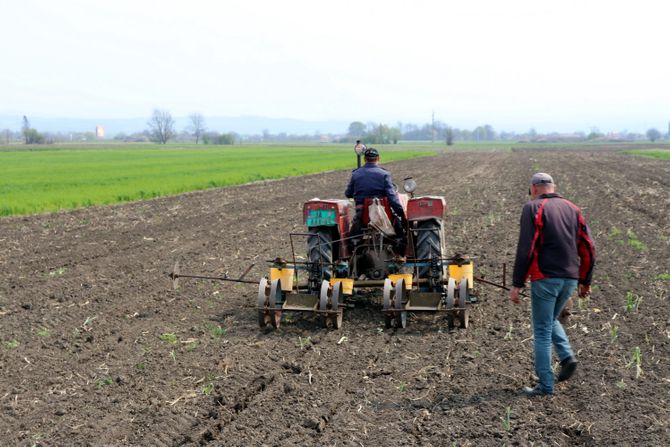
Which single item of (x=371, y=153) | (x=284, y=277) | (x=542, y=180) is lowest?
(x=284, y=277)

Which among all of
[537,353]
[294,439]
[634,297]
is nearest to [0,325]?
[294,439]

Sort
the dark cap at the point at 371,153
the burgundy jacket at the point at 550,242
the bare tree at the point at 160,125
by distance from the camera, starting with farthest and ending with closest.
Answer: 1. the bare tree at the point at 160,125
2. the dark cap at the point at 371,153
3. the burgundy jacket at the point at 550,242

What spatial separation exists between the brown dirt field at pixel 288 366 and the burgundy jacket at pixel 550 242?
1.04 m

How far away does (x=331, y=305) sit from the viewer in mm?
7430

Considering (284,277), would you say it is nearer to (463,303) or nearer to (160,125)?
(463,303)

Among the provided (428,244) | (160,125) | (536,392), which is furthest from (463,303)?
(160,125)

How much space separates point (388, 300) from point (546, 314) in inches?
83.5

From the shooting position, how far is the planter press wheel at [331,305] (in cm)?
735

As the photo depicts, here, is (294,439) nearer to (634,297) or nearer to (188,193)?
(634,297)

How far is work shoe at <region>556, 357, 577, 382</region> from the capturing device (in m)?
5.58

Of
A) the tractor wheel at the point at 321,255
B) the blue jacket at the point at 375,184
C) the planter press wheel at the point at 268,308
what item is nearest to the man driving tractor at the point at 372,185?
the blue jacket at the point at 375,184

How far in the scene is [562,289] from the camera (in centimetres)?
552

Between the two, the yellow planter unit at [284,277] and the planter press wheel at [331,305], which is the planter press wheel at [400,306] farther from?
the yellow planter unit at [284,277]

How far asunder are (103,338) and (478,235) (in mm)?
8325
